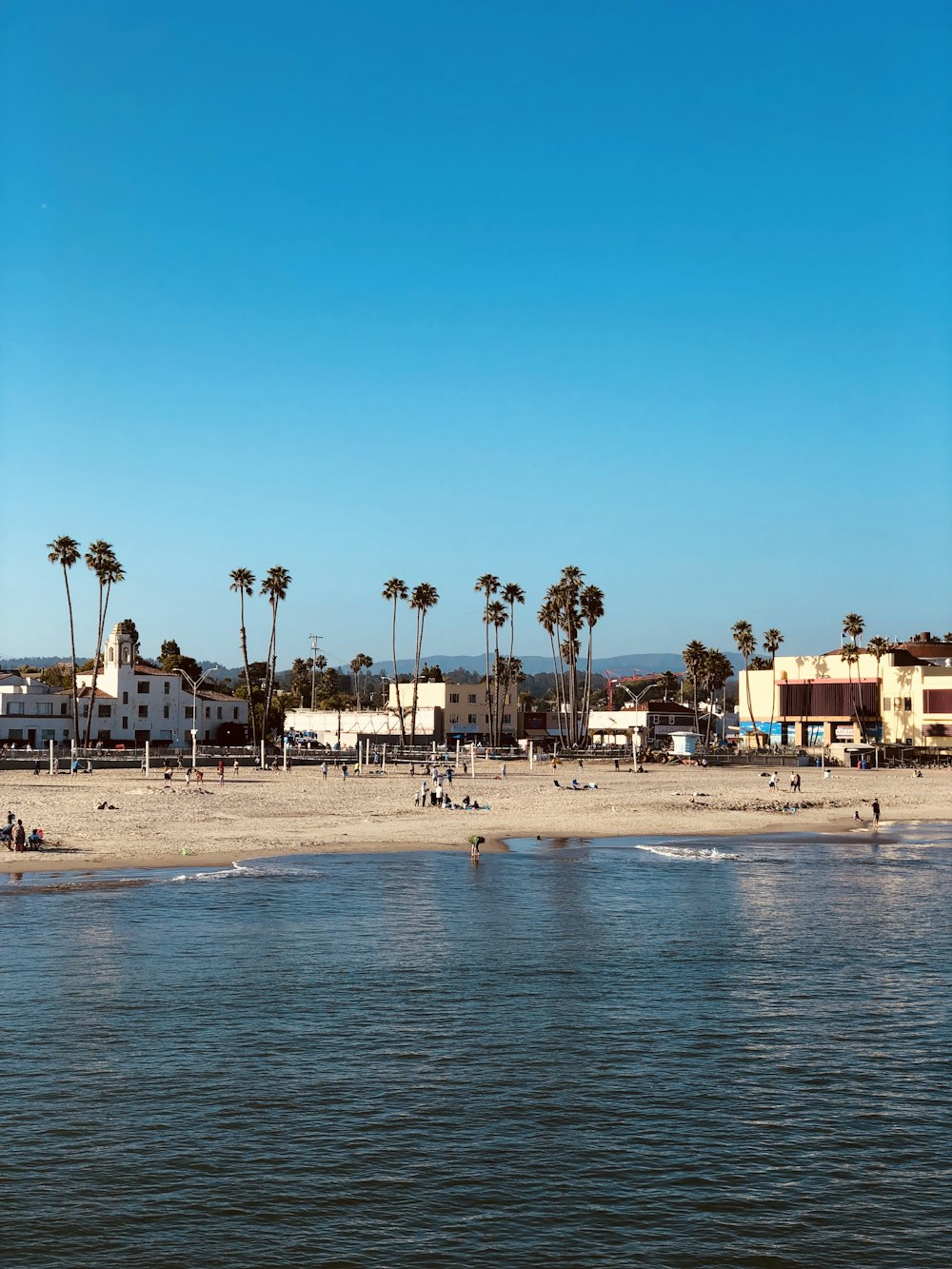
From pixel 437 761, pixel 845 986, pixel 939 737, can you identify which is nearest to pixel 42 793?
pixel 437 761

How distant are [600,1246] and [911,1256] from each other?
3975 millimetres

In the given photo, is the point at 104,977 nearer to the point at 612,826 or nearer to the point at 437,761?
the point at 612,826

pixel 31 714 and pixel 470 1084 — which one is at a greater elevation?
pixel 31 714

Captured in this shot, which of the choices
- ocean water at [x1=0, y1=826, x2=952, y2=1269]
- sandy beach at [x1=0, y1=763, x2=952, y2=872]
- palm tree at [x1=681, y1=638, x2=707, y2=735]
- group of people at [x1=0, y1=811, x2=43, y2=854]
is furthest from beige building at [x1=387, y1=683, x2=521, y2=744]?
ocean water at [x1=0, y1=826, x2=952, y2=1269]

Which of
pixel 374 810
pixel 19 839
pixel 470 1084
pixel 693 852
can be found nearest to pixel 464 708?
pixel 374 810

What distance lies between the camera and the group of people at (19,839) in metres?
49.8

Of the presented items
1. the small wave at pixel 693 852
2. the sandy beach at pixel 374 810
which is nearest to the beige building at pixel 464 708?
the sandy beach at pixel 374 810

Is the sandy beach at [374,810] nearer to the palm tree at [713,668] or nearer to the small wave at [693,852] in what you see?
the small wave at [693,852]

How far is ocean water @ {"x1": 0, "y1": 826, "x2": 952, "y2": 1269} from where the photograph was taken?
1664cm

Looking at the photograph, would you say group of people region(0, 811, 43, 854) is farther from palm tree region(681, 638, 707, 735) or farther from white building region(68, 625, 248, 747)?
palm tree region(681, 638, 707, 735)

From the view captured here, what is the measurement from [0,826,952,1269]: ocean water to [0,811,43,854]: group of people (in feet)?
33.0

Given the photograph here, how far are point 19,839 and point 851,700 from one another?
102172 mm

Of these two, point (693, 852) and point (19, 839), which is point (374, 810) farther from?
point (19, 839)

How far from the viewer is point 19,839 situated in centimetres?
4988
